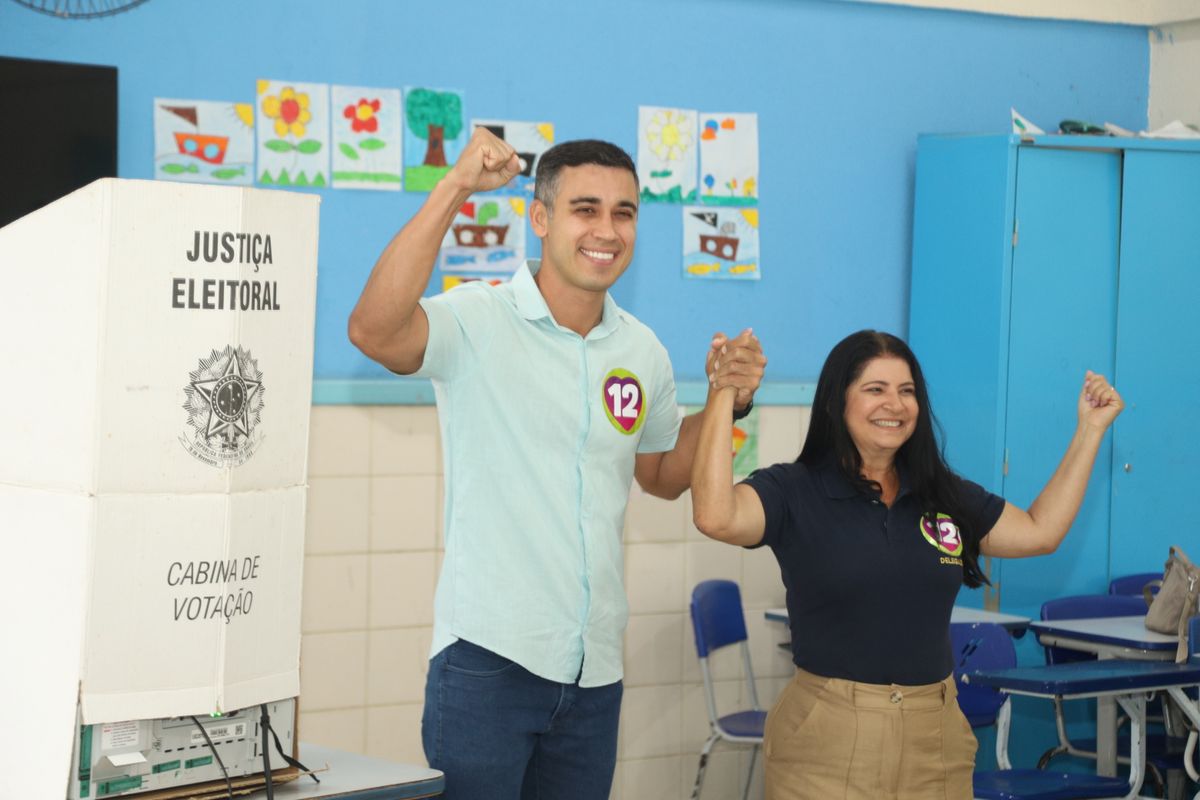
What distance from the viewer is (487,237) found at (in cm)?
449

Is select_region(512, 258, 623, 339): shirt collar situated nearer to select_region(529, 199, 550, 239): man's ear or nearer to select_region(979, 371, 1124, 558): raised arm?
select_region(529, 199, 550, 239): man's ear

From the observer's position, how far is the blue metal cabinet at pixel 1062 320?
496 centimetres

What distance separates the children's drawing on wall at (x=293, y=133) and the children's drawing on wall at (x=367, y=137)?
1.6 inches

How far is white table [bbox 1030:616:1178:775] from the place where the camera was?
4227 mm

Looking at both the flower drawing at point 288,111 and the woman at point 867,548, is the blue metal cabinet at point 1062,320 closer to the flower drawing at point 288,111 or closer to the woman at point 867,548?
the woman at point 867,548

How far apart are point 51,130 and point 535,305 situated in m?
1.78

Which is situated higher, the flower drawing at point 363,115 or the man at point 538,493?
the flower drawing at point 363,115

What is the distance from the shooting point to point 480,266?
14.7ft

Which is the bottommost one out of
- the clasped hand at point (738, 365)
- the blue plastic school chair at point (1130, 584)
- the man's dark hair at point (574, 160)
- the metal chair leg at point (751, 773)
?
the metal chair leg at point (751, 773)

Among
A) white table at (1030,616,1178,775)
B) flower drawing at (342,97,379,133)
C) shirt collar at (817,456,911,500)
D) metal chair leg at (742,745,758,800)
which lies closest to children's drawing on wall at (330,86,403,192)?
flower drawing at (342,97,379,133)

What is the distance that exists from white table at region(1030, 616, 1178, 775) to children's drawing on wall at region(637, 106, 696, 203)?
1.76m

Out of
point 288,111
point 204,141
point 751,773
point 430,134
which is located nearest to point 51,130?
point 204,141

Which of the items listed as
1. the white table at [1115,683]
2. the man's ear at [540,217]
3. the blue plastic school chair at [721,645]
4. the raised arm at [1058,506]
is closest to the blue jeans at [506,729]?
the man's ear at [540,217]

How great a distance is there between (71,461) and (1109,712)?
130 inches
